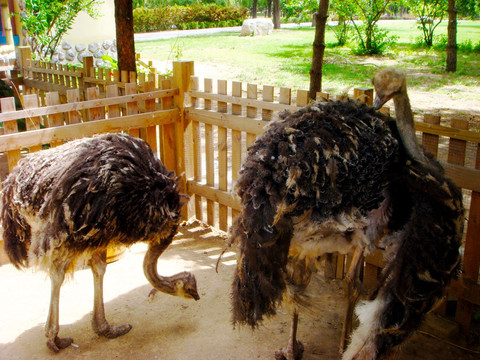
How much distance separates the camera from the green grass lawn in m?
13.2

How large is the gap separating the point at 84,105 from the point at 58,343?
7.24 ft

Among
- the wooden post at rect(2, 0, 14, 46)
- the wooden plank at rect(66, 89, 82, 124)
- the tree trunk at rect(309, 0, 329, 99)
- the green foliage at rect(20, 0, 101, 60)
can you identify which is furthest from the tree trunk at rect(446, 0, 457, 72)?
the wooden plank at rect(66, 89, 82, 124)

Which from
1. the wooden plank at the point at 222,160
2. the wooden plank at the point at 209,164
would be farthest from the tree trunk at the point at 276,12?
the wooden plank at the point at 222,160

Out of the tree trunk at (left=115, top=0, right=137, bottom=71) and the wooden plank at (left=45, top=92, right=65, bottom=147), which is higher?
the tree trunk at (left=115, top=0, right=137, bottom=71)

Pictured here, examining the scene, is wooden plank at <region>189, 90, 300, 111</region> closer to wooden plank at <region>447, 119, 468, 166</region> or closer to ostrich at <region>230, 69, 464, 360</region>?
wooden plank at <region>447, 119, 468, 166</region>

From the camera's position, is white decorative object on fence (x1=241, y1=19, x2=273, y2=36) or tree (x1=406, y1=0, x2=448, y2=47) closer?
tree (x1=406, y1=0, x2=448, y2=47)

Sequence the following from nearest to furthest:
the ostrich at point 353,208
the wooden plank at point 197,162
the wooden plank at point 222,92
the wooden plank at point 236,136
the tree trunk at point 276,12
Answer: the ostrich at point 353,208
the wooden plank at point 236,136
the wooden plank at point 222,92
the wooden plank at point 197,162
the tree trunk at point 276,12

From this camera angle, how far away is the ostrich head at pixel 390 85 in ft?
10.2

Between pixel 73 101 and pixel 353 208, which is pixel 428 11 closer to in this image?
pixel 73 101

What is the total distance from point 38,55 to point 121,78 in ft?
22.9

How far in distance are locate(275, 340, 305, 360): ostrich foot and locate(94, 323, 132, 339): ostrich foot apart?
1220 mm

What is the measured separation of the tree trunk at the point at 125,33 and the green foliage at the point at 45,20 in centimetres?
516

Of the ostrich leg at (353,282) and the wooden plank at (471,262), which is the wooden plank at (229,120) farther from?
the wooden plank at (471,262)

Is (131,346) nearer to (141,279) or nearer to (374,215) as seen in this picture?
(141,279)
